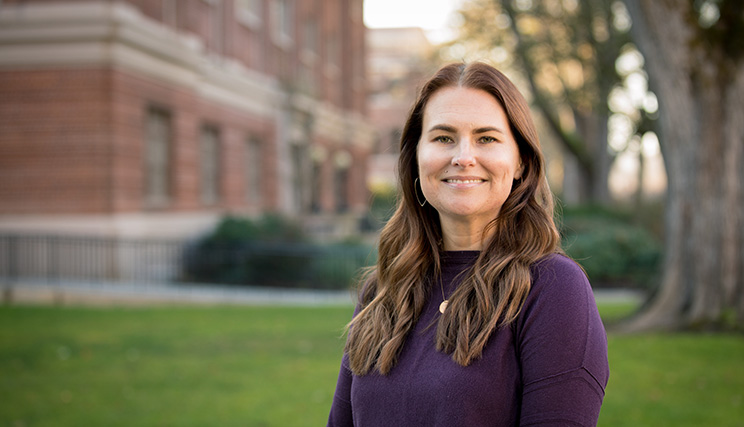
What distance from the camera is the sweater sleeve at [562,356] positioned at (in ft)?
5.49

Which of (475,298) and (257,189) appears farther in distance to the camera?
(257,189)

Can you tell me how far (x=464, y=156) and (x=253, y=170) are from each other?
68.1 ft

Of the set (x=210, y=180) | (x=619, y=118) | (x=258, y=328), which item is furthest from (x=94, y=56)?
(x=619, y=118)

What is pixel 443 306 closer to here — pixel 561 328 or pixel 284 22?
pixel 561 328

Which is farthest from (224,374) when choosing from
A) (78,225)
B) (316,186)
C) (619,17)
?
(316,186)

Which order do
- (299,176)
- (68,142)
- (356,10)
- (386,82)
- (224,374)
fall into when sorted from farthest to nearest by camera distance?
(386,82), (356,10), (299,176), (68,142), (224,374)

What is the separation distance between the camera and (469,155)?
198 centimetres

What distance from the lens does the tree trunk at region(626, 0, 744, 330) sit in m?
8.09

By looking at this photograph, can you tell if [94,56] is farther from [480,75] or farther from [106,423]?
[480,75]

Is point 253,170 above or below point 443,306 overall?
above

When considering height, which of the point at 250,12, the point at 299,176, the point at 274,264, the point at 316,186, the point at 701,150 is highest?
the point at 250,12

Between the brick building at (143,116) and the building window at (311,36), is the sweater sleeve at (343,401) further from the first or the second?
the building window at (311,36)

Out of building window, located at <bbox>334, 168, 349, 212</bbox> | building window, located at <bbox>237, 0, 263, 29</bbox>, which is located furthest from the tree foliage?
building window, located at <bbox>334, 168, 349, 212</bbox>

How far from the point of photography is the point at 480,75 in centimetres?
197
